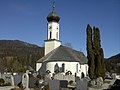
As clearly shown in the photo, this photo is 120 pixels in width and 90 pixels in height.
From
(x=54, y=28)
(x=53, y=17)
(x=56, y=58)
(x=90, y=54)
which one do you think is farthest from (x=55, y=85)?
(x=53, y=17)

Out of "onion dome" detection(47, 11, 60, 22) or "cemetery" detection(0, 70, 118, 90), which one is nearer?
"cemetery" detection(0, 70, 118, 90)

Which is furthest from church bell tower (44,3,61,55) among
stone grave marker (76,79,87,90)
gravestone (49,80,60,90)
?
gravestone (49,80,60,90)

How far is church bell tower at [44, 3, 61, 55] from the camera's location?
55.4 metres

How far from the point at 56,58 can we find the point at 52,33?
25.4ft

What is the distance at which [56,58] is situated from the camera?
5031 centimetres

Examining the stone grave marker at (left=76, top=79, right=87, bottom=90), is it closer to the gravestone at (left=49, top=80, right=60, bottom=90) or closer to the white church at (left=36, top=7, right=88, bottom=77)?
the gravestone at (left=49, top=80, right=60, bottom=90)

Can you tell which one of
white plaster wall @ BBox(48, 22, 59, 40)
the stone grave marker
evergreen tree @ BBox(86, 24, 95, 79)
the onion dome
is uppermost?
the onion dome

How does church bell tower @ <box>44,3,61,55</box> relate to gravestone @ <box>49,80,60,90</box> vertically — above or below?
above

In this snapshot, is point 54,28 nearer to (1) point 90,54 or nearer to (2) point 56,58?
(2) point 56,58

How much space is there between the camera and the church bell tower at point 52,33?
5544 centimetres

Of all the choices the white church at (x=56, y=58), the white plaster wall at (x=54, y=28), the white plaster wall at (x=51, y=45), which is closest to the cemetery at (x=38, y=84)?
the white church at (x=56, y=58)

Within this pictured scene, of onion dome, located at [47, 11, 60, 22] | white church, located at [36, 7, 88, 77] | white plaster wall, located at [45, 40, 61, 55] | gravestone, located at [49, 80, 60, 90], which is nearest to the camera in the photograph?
gravestone, located at [49, 80, 60, 90]

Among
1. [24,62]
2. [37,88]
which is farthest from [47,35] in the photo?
[24,62]

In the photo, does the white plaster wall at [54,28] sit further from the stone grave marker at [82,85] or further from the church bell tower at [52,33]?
the stone grave marker at [82,85]
